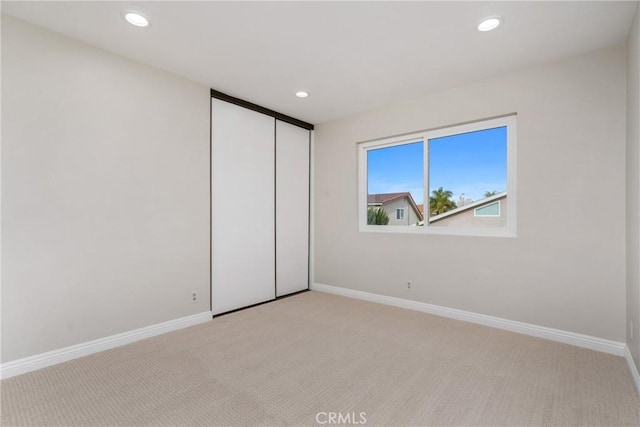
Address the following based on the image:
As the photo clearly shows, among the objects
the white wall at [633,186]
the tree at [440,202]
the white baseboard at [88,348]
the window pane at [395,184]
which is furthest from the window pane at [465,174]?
the white baseboard at [88,348]

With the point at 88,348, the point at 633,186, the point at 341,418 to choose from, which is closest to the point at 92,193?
the point at 88,348

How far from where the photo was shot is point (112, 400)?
6.21 ft

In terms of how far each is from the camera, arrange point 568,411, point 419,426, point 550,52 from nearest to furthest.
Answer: point 419,426 < point 568,411 < point 550,52

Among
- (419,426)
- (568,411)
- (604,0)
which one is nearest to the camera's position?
(419,426)

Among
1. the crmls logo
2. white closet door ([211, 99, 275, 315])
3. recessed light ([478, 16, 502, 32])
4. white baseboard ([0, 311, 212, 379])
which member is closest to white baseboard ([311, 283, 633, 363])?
white closet door ([211, 99, 275, 315])

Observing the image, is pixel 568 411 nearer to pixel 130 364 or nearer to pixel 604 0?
pixel 604 0

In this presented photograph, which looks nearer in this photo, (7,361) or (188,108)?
(7,361)

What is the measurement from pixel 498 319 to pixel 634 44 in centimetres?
250

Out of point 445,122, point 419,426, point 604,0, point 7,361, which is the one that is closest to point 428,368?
point 419,426

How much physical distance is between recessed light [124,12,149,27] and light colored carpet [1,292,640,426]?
258 cm

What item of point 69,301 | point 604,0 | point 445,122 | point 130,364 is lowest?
point 130,364

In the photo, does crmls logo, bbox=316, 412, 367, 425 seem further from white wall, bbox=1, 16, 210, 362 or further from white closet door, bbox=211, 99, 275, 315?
white closet door, bbox=211, 99, 275, 315

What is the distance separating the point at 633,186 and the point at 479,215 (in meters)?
1.26

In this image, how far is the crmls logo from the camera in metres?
1.71
